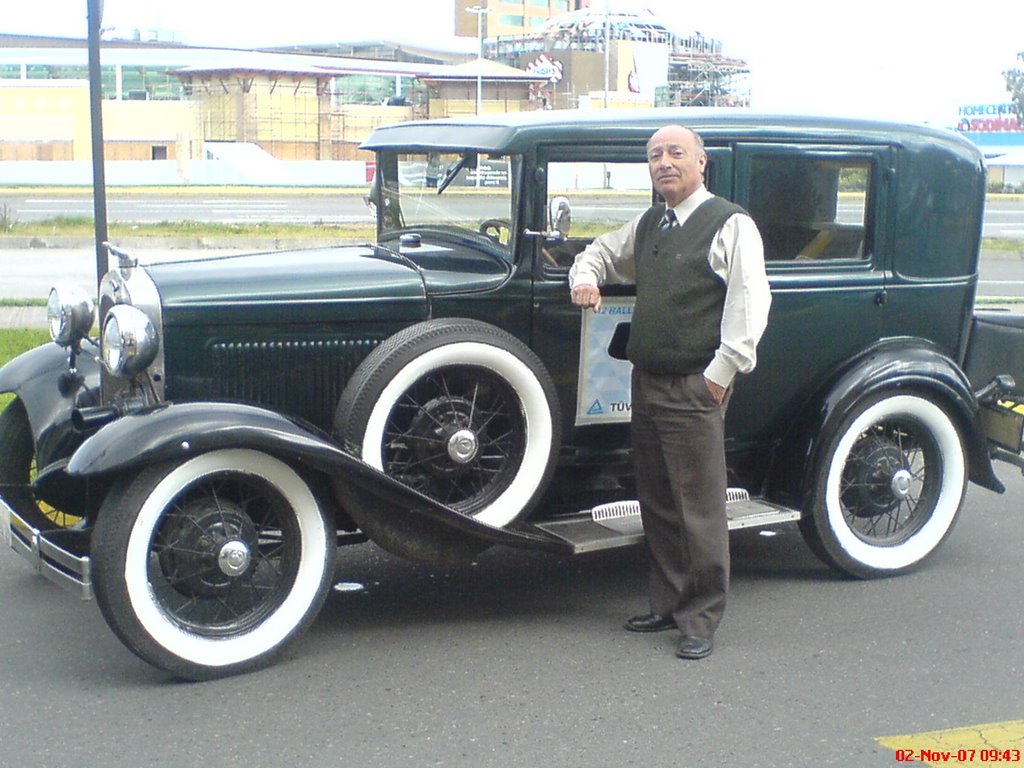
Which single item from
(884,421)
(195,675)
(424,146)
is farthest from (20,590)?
(884,421)

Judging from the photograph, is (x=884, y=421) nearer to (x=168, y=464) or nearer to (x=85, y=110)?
(x=168, y=464)

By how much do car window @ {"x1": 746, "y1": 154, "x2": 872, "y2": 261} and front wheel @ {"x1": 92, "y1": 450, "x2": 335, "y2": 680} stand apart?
2128 millimetres

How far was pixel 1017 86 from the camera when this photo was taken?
61.4 meters

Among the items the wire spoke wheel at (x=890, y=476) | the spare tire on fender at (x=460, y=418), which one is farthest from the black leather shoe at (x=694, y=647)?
the wire spoke wheel at (x=890, y=476)

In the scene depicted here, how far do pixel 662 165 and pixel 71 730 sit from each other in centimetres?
256

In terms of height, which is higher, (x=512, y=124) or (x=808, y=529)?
(x=512, y=124)

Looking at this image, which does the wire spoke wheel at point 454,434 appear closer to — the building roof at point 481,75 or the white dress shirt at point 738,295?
the white dress shirt at point 738,295

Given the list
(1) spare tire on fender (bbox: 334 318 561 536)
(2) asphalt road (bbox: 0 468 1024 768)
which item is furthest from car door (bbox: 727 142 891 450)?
(1) spare tire on fender (bbox: 334 318 561 536)

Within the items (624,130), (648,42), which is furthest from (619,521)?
(648,42)

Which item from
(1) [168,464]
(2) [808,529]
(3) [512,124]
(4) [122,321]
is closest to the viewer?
(1) [168,464]

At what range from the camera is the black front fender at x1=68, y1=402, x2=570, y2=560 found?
3.99 meters

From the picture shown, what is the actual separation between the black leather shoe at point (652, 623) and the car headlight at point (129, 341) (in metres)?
1.95

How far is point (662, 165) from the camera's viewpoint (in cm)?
437

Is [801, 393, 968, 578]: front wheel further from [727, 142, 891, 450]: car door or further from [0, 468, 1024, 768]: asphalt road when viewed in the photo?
[727, 142, 891, 450]: car door
